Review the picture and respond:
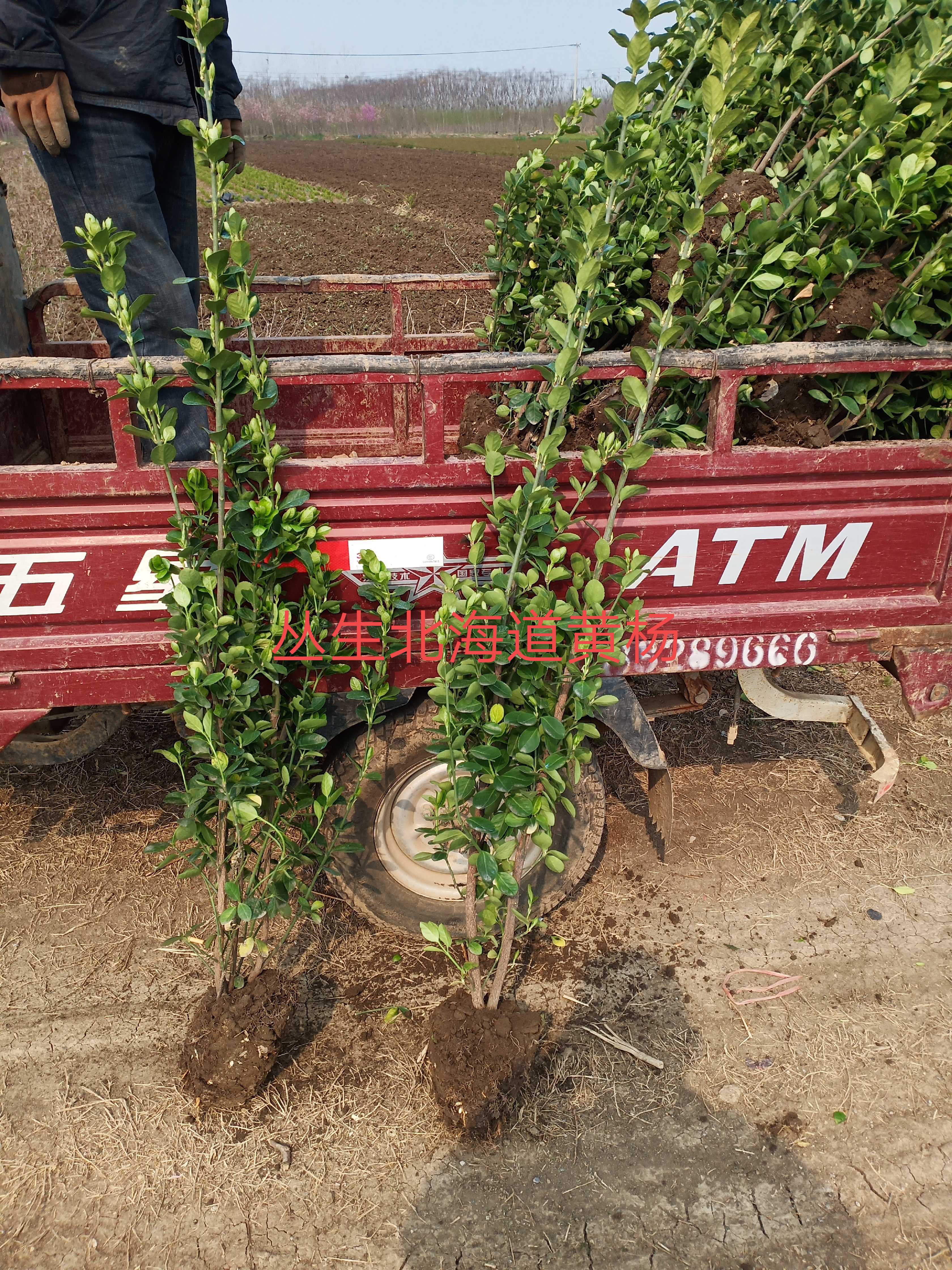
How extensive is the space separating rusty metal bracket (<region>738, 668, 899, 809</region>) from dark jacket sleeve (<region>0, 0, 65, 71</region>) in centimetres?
280

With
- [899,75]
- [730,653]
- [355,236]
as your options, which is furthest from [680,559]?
[355,236]

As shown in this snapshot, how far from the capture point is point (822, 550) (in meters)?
2.65

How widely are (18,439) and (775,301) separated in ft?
9.31

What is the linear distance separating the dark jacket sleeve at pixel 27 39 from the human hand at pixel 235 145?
0.50 meters

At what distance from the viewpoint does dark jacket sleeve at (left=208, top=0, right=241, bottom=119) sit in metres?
3.15

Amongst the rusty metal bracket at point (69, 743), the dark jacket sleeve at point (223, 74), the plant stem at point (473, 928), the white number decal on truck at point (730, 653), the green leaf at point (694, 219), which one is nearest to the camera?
the green leaf at point (694, 219)

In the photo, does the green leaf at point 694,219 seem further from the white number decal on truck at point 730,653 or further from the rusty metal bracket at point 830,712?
the rusty metal bracket at point 830,712

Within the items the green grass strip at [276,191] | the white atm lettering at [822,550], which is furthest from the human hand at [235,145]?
the green grass strip at [276,191]

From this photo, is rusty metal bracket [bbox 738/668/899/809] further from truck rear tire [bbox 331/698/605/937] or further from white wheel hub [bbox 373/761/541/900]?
white wheel hub [bbox 373/761/541/900]

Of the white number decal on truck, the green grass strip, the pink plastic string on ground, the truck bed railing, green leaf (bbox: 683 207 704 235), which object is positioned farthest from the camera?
the green grass strip

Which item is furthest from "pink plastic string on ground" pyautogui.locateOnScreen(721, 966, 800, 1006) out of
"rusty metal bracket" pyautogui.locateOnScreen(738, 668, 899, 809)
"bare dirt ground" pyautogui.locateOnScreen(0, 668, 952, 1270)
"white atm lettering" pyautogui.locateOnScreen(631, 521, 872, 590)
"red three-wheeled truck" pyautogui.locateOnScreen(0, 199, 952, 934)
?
"white atm lettering" pyautogui.locateOnScreen(631, 521, 872, 590)

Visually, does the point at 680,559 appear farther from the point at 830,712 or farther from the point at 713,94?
the point at 713,94

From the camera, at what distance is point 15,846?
3.34 m

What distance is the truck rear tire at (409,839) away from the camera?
2727 millimetres
